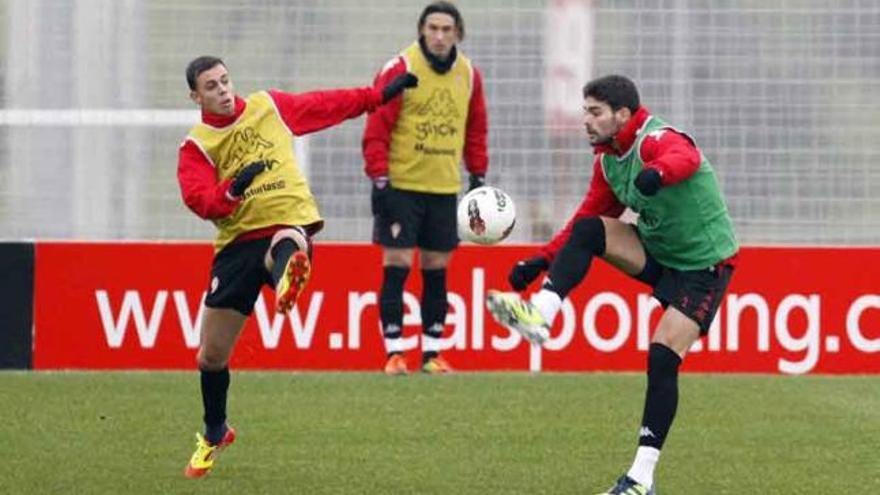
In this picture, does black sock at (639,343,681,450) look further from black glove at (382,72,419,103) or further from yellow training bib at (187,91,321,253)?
black glove at (382,72,419,103)

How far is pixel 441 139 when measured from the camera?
1431 cm

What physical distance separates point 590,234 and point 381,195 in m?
4.69

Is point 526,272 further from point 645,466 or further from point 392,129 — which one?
point 392,129

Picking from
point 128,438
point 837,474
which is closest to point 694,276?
point 837,474

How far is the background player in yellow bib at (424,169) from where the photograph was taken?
559 inches

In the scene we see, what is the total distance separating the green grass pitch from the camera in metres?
10.2

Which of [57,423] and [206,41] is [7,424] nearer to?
[57,423]

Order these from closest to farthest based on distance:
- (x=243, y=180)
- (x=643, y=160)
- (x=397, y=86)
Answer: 1. (x=643, y=160)
2. (x=243, y=180)
3. (x=397, y=86)

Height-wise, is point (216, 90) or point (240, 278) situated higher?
point (216, 90)

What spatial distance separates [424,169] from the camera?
563 inches

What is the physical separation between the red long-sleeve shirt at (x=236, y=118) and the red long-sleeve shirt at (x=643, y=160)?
1409mm

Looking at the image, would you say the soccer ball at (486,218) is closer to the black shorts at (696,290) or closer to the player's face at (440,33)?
the black shorts at (696,290)

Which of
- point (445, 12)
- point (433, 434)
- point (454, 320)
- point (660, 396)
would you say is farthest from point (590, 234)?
point (454, 320)

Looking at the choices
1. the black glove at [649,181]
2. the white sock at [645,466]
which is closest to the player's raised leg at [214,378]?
the white sock at [645,466]
